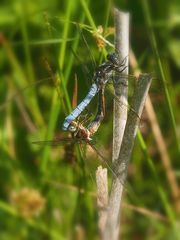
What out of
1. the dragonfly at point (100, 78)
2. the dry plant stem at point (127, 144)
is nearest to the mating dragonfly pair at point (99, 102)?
the dragonfly at point (100, 78)

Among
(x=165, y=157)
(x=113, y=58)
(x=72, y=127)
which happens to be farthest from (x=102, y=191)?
(x=165, y=157)

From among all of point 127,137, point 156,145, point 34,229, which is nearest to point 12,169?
point 34,229

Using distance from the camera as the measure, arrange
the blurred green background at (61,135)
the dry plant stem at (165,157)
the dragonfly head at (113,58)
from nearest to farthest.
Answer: the dragonfly head at (113,58), the blurred green background at (61,135), the dry plant stem at (165,157)

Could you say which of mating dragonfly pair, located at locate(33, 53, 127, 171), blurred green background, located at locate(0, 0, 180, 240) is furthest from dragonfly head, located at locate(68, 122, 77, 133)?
blurred green background, located at locate(0, 0, 180, 240)

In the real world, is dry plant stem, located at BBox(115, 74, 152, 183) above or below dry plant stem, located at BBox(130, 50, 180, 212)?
above

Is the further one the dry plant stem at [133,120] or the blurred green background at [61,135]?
the blurred green background at [61,135]

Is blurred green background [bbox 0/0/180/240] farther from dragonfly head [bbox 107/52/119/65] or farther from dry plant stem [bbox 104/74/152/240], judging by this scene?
dry plant stem [bbox 104/74/152/240]

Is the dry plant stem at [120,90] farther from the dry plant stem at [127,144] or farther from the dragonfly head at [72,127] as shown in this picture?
the dragonfly head at [72,127]

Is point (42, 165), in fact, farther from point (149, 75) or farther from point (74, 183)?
point (149, 75)
